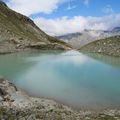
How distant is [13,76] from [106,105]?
26.5m

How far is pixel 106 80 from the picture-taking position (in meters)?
51.2

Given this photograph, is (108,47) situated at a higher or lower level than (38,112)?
higher

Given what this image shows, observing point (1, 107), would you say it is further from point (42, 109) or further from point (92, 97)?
point (92, 97)

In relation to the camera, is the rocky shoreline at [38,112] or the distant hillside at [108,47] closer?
the rocky shoreline at [38,112]

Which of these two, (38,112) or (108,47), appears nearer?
(38,112)

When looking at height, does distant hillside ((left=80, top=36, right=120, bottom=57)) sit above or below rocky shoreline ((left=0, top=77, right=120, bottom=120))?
above

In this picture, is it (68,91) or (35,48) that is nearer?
(68,91)

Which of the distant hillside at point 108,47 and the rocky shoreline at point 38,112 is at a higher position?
the distant hillside at point 108,47

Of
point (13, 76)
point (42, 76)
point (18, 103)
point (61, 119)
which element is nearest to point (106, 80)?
point (42, 76)

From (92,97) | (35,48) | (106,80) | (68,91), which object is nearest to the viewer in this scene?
(92,97)

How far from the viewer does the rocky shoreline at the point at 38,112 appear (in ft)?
81.8

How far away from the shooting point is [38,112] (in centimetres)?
2664

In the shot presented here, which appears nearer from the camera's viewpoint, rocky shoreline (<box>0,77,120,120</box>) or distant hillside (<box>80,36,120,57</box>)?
rocky shoreline (<box>0,77,120,120</box>)

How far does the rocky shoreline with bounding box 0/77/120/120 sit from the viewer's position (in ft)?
81.8
